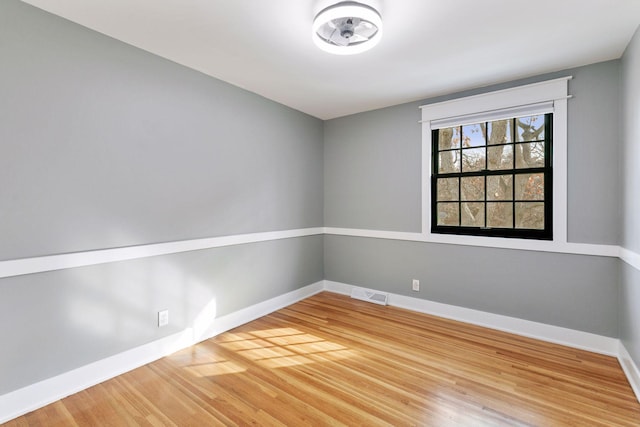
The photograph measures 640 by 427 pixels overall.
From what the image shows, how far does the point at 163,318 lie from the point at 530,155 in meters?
3.73

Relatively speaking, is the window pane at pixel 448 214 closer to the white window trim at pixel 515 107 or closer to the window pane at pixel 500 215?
the white window trim at pixel 515 107

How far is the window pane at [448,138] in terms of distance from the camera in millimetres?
3326

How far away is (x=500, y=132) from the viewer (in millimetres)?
3078

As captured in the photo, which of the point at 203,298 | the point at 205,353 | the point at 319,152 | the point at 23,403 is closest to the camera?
the point at 23,403

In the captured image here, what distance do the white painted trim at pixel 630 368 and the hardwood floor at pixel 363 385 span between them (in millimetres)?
43

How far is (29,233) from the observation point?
183 cm

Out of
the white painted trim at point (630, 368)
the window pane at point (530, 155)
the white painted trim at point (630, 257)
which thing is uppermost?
the window pane at point (530, 155)

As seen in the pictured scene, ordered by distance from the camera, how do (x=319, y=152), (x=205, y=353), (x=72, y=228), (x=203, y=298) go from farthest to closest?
(x=319, y=152) → (x=203, y=298) → (x=205, y=353) → (x=72, y=228)

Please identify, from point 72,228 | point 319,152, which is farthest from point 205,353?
point 319,152

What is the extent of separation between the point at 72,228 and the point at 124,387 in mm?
1164

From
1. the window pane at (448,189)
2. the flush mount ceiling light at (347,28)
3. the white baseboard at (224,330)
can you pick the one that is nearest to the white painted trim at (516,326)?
the white baseboard at (224,330)

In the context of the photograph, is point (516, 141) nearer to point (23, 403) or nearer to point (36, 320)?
point (36, 320)

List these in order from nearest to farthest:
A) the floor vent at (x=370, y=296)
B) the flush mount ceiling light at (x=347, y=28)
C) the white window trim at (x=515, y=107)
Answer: the flush mount ceiling light at (x=347, y=28)
the white window trim at (x=515, y=107)
the floor vent at (x=370, y=296)

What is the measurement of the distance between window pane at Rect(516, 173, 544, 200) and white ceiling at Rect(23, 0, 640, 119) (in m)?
0.96
